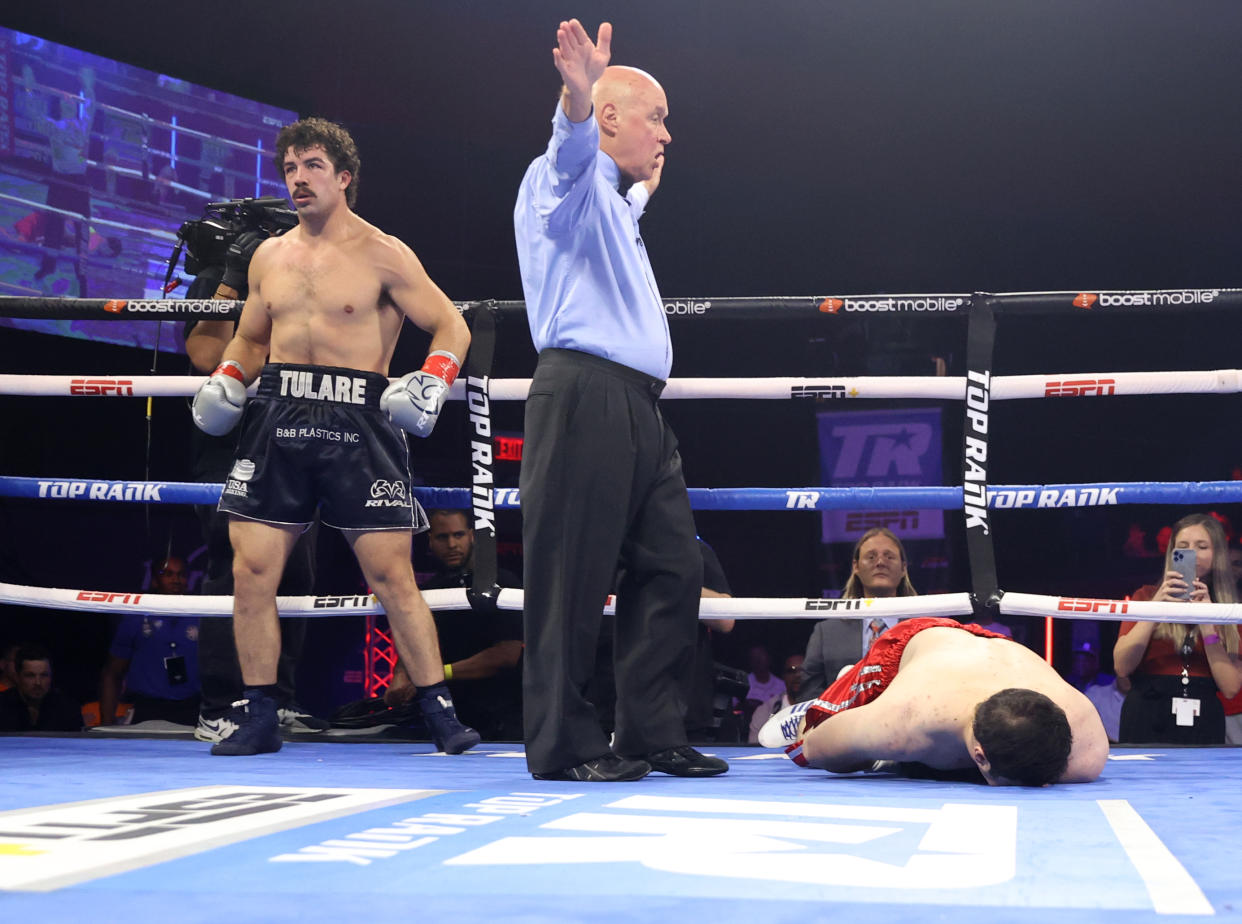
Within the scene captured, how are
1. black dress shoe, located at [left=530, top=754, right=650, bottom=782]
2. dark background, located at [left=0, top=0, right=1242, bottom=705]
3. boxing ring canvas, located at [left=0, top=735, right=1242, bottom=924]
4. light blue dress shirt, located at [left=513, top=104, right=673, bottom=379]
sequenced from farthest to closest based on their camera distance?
dark background, located at [left=0, top=0, right=1242, bottom=705]
light blue dress shirt, located at [left=513, top=104, right=673, bottom=379]
black dress shoe, located at [left=530, top=754, right=650, bottom=782]
boxing ring canvas, located at [left=0, top=735, right=1242, bottom=924]

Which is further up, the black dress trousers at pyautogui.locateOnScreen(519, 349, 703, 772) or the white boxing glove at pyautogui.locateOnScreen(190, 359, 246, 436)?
the white boxing glove at pyautogui.locateOnScreen(190, 359, 246, 436)

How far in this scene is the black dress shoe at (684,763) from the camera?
2180mm

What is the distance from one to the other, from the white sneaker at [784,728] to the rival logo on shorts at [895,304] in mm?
943

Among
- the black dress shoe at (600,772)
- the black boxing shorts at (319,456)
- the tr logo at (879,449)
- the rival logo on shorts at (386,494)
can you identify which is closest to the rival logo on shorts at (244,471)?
the black boxing shorts at (319,456)

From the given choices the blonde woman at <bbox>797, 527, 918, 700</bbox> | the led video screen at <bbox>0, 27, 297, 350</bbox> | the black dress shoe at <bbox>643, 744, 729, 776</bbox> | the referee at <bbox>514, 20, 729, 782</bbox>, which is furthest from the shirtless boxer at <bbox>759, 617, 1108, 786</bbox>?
the led video screen at <bbox>0, 27, 297, 350</bbox>

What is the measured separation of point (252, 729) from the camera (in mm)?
2494

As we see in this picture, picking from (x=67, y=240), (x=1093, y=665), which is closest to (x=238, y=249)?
(x=67, y=240)

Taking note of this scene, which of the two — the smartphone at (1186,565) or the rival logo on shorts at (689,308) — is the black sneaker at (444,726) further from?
the smartphone at (1186,565)

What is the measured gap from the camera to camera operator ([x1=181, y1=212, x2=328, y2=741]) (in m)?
2.98

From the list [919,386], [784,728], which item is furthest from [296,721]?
[919,386]

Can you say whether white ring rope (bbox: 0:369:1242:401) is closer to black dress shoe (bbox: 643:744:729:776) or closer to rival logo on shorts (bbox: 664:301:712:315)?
rival logo on shorts (bbox: 664:301:712:315)

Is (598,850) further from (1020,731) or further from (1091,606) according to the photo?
(1091,606)

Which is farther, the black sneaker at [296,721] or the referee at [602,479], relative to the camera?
the black sneaker at [296,721]

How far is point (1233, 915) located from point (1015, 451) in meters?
8.35
